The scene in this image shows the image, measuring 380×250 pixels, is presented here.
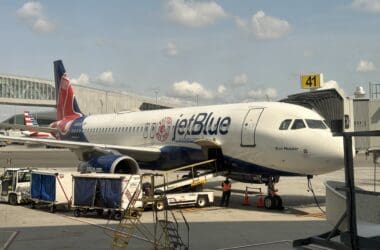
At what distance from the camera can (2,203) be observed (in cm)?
2219

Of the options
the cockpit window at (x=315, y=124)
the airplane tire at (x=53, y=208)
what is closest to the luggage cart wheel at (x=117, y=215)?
the airplane tire at (x=53, y=208)

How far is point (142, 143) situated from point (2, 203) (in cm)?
725

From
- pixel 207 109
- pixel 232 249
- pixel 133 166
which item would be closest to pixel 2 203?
pixel 133 166

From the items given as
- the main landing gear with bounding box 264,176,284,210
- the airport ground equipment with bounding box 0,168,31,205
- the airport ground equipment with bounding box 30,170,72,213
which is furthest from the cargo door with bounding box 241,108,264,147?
the airport ground equipment with bounding box 0,168,31,205

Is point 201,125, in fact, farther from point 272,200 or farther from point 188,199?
point 272,200

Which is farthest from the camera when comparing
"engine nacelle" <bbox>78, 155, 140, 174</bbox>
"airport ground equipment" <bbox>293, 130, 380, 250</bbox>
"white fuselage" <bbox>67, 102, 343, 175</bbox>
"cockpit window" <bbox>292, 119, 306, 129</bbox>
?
"engine nacelle" <bbox>78, 155, 140, 174</bbox>

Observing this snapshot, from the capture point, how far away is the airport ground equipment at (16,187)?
21.6 m

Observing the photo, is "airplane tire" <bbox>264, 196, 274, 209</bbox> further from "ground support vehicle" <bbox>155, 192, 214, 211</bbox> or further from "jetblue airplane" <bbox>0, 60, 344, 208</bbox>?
"ground support vehicle" <bbox>155, 192, 214, 211</bbox>

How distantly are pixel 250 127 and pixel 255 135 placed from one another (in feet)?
1.42

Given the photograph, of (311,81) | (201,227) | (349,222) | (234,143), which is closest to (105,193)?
(201,227)

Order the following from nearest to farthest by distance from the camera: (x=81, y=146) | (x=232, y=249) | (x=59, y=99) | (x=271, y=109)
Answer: (x=232, y=249), (x=271, y=109), (x=81, y=146), (x=59, y=99)

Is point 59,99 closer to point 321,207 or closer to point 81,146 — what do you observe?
point 81,146

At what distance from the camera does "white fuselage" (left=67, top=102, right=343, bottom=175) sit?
18062 mm

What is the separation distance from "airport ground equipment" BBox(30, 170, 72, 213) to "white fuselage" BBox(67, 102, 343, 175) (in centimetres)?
562
